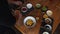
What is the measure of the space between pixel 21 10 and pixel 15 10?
45 millimetres

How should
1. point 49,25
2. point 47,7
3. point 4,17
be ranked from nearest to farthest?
point 4,17 → point 49,25 → point 47,7

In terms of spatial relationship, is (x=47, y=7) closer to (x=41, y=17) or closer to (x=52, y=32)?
(x=41, y=17)

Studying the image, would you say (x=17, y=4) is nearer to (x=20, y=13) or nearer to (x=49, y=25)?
(x=20, y=13)

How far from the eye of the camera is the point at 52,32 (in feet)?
5.67

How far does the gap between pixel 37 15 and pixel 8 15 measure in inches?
10.0

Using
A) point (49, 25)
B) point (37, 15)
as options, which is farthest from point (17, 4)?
point (49, 25)

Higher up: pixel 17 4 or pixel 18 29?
pixel 17 4

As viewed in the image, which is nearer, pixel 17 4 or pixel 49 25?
pixel 49 25

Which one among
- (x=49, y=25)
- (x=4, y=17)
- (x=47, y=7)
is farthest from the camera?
(x=47, y=7)

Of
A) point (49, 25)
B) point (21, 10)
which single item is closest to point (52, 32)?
point (49, 25)

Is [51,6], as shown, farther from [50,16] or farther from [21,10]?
[21,10]

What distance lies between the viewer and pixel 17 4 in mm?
1897

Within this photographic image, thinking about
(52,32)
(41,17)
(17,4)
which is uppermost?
(17,4)

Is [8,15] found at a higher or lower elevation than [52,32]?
higher
